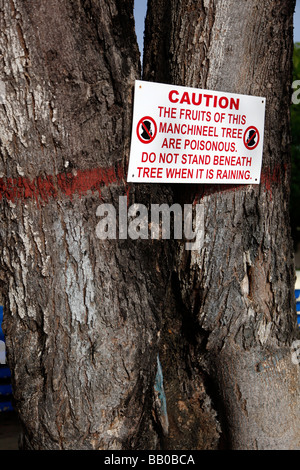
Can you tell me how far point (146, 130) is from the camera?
261 cm

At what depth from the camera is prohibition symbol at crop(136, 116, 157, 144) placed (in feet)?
8.52

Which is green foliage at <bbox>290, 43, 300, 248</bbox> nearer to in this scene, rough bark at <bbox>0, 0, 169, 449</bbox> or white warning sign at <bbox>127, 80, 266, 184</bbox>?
white warning sign at <bbox>127, 80, 266, 184</bbox>

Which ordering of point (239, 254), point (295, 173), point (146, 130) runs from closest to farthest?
point (146, 130), point (239, 254), point (295, 173)

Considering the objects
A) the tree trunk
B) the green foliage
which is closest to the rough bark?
the tree trunk

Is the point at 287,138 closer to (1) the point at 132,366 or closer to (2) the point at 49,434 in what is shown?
(1) the point at 132,366

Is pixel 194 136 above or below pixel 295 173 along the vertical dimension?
below

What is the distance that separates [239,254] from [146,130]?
735mm

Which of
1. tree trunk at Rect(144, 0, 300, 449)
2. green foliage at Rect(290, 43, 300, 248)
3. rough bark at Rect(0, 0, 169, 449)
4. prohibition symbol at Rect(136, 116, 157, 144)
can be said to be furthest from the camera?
green foliage at Rect(290, 43, 300, 248)

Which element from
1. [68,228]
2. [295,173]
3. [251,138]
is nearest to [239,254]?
[251,138]

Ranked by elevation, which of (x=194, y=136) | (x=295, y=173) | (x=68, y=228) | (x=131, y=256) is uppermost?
(x=295, y=173)

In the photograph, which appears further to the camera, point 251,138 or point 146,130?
point 251,138

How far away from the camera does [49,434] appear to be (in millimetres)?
2588

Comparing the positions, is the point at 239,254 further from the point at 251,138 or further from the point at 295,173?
the point at 295,173
